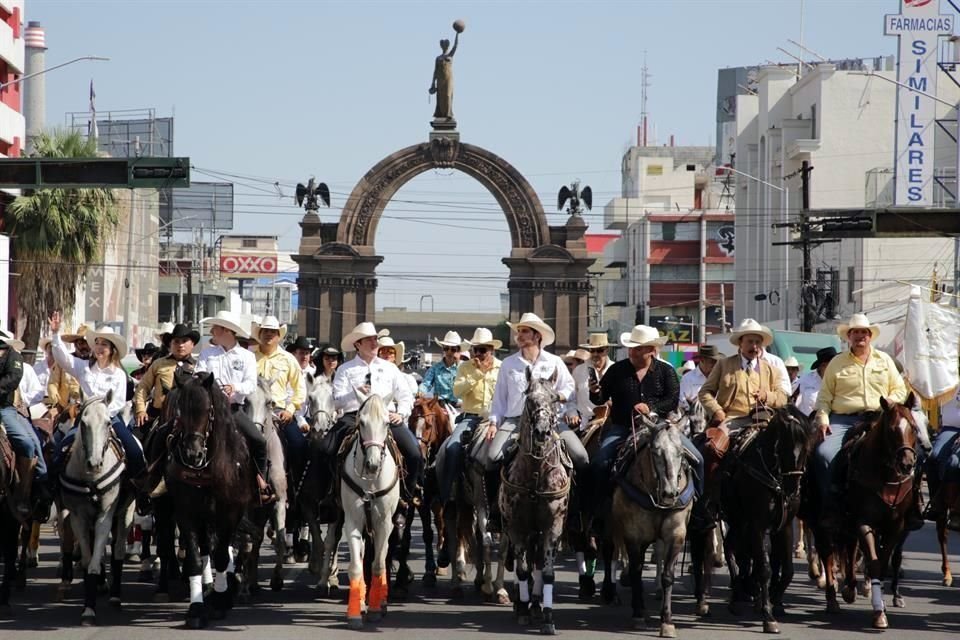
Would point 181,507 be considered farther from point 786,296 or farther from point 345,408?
point 786,296

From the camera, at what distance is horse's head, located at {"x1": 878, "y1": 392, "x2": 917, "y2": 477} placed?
13.5 m

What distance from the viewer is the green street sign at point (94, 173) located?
77.4ft

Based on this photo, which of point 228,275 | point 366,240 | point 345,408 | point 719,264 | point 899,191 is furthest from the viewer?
point 228,275

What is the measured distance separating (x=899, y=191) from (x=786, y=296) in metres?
16.0

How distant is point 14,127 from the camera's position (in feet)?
136

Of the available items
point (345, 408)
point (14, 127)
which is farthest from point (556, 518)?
point (14, 127)

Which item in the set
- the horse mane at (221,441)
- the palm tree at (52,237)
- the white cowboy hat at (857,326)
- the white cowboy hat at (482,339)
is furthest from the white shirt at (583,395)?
the palm tree at (52,237)

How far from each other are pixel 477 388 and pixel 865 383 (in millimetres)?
4049

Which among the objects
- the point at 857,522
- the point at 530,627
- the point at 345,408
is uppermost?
the point at 345,408

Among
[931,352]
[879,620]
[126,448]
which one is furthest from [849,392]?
[126,448]

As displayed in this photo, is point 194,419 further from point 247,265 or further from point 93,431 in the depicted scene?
point 247,265

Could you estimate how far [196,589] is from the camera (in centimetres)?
1323

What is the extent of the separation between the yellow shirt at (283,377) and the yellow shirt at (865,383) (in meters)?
5.42

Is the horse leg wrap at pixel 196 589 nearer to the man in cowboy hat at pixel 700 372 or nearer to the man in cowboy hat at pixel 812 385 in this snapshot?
the man in cowboy hat at pixel 700 372
